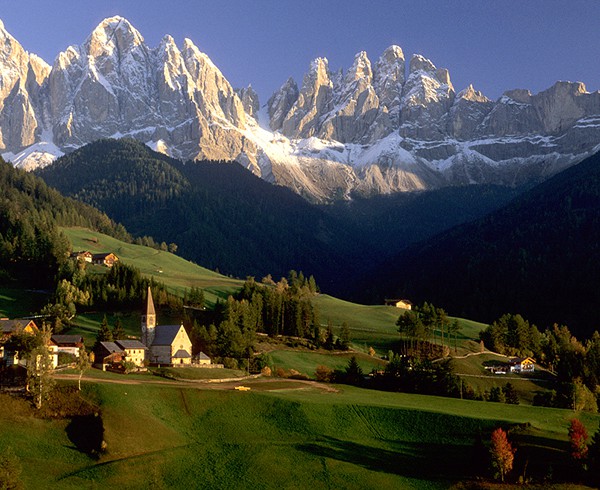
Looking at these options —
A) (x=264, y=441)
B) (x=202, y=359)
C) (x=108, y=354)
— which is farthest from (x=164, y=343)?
(x=264, y=441)

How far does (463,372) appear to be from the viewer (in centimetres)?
14925

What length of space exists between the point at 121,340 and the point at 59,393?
137ft

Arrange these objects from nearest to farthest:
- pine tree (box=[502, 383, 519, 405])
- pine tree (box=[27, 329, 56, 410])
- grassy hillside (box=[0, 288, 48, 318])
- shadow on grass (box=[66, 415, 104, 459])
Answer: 1. shadow on grass (box=[66, 415, 104, 459])
2. pine tree (box=[27, 329, 56, 410])
3. pine tree (box=[502, 383, 519, 405])
4. grassy hillside (box=[0, 288, 48, 318])

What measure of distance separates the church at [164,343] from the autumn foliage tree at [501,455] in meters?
60.1

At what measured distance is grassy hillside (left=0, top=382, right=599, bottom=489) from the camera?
2891 inches

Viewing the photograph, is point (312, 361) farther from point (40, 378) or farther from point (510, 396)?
point (40, 378)

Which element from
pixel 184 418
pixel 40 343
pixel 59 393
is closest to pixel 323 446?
pixel 184 418

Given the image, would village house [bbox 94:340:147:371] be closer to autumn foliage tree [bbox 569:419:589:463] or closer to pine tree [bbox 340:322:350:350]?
pine tree [bbox 340:322:350:350]

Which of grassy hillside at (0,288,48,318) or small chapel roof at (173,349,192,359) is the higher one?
grassy hillside at (0,288,48,318)

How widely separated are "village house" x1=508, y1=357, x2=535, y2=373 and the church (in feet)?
226

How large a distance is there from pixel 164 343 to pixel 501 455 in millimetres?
67584

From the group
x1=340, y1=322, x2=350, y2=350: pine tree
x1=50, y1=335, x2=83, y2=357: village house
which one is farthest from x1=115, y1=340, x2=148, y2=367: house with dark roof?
x1=340, y1=322, x2=350, y2=350: pine tree

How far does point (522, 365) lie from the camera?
157m

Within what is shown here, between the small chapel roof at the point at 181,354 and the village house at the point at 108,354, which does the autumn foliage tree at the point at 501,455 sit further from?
the small chapel roof at the point at 181,354
